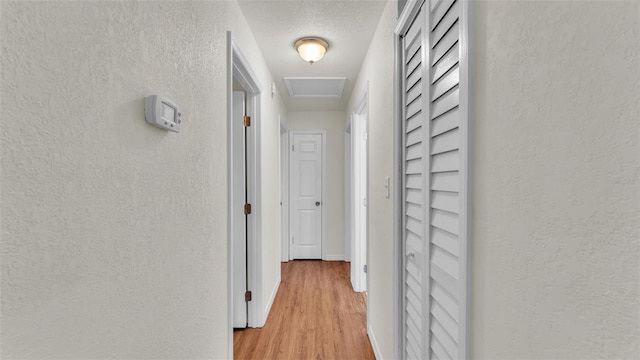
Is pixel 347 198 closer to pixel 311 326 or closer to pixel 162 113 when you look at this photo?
pixel 311 326

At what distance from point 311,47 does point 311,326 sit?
7.12 ft

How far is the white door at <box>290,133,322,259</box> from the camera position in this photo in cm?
479

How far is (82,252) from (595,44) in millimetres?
974

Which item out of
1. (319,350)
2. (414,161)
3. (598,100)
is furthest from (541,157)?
(319,350)

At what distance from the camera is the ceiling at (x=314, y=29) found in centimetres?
189

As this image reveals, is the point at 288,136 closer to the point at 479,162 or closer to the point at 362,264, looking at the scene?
the point at 362,264

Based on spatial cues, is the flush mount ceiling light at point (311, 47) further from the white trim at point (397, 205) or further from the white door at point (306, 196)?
the white door at point (306, 196)

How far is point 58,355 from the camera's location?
596 mm

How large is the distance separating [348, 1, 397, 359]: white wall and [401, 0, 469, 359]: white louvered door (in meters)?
0.27

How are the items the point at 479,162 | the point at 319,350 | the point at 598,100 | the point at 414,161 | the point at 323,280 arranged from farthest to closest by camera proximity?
1. the point at 323,280
2. the point at 319,350
3. the point at 414,161
4. the point at 479,162
5. the point at 598,100

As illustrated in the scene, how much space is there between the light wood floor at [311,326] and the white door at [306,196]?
0.91m

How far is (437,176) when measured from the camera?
1161 millimetres

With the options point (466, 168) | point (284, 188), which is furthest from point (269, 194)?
point (466, 168)

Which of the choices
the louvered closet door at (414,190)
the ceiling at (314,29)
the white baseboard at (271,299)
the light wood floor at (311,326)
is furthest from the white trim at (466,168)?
the white baseboard at (271,299)
